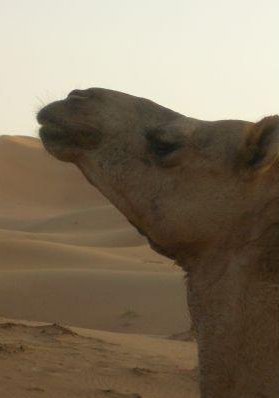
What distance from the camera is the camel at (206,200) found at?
170 inches

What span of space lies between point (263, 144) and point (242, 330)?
29.7 inches

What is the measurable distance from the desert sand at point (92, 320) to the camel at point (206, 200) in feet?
10.5

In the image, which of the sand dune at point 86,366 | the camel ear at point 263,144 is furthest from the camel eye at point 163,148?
the sand dune at point 86,366

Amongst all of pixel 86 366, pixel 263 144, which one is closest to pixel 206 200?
pixel 263 144

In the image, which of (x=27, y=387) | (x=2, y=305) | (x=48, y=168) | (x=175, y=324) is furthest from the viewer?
(x=48, y=168)

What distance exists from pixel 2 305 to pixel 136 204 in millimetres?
13355

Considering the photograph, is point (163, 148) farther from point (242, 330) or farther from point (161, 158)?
point (242, 330)

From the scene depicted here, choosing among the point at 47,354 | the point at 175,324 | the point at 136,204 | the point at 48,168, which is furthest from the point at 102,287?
the point at 48,168

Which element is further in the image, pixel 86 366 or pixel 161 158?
pixel 86 366

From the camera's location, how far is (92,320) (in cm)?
1730

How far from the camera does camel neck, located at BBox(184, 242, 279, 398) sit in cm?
429

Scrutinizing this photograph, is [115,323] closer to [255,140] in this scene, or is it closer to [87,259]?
[87,259]

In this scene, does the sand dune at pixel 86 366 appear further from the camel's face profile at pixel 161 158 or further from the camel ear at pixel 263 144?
the camel ear at pixel 263 144

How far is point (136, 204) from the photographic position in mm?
4895
